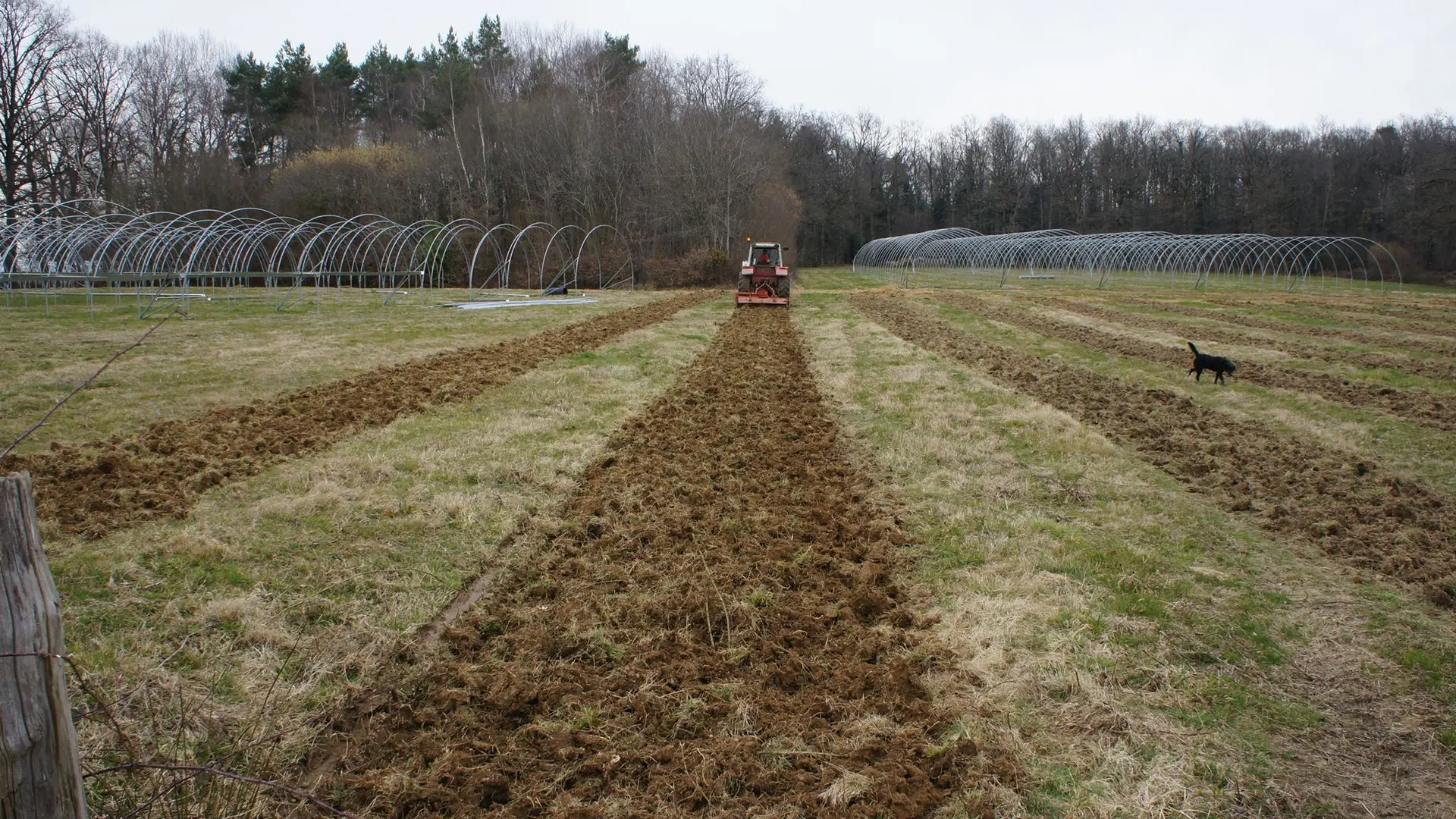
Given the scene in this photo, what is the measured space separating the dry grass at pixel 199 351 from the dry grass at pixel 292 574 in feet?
10.6

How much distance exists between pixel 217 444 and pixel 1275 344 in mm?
17818

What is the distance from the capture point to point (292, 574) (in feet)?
15.9

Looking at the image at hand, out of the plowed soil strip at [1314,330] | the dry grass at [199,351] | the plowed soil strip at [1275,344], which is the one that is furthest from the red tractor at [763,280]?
the plowed soil strip at [1314,330]

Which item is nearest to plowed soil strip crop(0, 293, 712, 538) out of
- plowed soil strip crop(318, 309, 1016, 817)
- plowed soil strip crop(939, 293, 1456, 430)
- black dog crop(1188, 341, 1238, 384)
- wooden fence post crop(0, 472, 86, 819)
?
plowed soil strip crop(318, 309, 1016, 817)

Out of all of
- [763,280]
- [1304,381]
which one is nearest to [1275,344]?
[1304,381]

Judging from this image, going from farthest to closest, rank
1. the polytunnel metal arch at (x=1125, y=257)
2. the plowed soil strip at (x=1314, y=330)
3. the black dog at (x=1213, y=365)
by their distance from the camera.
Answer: the polytunnel metal arch at (x=1125, y=257)
the plowed soil strip at (x=1314, y=330)
the black dog at (x=1213, y=365)

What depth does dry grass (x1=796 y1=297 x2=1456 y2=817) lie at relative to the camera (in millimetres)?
3078

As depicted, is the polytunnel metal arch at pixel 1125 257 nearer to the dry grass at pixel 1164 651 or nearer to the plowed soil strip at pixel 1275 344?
the plowed soil strip at pixel 1275 344

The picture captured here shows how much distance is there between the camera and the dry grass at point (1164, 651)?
308 centimetres

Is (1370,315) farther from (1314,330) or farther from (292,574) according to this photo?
(292,574)

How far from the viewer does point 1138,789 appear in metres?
3.00

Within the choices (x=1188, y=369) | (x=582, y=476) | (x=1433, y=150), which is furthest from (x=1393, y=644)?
(x=1433, y=150)

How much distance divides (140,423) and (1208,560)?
984 cm

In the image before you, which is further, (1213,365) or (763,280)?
(763,280)
